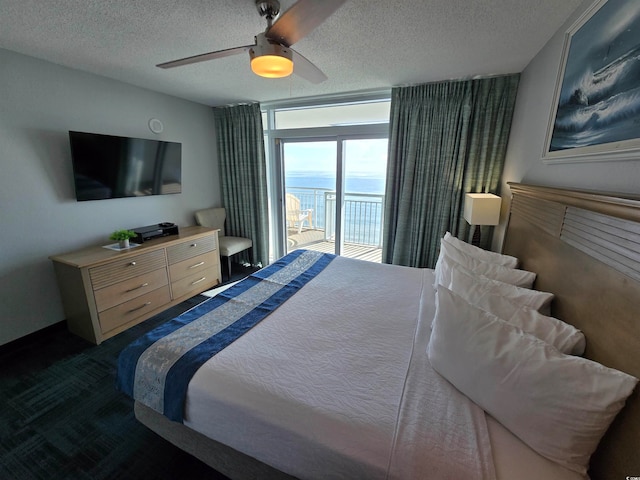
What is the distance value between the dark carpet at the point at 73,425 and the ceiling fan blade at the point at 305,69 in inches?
96.2

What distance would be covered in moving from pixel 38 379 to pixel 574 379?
10.6 feet

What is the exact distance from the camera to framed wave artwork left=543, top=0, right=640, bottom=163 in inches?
38.8

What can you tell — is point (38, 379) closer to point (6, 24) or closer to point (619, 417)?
point (6, 24)

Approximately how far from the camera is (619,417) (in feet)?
2.61

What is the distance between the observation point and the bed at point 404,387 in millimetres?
826

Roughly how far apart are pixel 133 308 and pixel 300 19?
2857 millimetres

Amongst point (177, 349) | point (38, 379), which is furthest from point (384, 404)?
point (38, 379)

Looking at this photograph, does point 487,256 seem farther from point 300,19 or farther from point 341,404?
point 300,19

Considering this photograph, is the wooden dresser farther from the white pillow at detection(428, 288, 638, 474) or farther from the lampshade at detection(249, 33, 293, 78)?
the white pillow at detection(428, 288, 638, 474)

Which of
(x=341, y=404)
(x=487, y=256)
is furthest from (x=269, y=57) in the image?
(x=487, y=256)

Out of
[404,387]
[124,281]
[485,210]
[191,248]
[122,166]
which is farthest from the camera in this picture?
[191,248]

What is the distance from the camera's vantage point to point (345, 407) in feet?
3.33

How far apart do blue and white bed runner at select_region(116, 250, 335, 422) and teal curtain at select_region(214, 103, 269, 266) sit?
212 centimetres

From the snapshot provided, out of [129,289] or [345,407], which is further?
[129,289]
